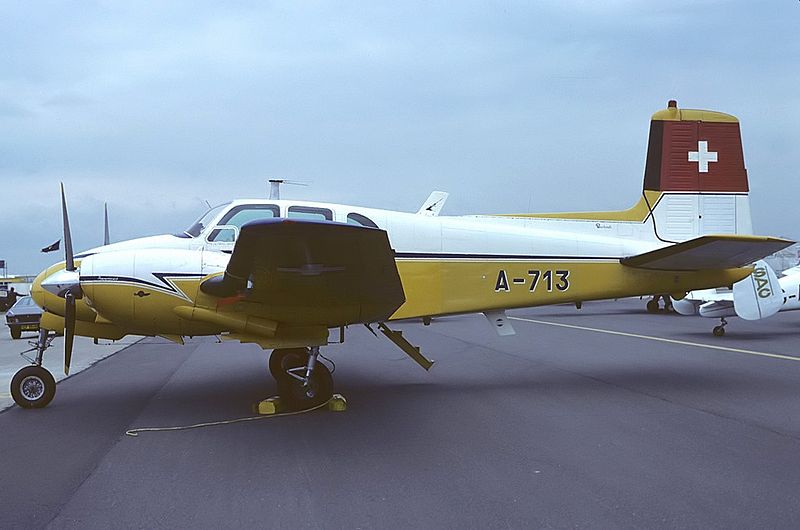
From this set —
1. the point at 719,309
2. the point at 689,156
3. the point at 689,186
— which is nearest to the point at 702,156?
the point at 689,156

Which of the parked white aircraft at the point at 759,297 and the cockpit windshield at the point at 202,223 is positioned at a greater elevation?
the cockpit windshield at the point at 202,223

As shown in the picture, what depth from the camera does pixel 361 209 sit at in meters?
8.92

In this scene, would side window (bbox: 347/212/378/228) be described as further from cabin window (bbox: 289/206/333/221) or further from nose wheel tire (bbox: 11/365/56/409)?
nose wheel tire (bbox: 11/365/56/409)

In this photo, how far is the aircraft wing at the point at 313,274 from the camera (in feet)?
20.5

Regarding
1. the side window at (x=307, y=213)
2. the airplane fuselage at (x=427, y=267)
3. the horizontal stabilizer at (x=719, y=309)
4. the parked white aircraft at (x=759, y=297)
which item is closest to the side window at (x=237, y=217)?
the airplane fuselage at (x=427, y=267)

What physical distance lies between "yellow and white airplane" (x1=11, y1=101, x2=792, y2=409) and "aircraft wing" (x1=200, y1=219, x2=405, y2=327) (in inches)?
0.7

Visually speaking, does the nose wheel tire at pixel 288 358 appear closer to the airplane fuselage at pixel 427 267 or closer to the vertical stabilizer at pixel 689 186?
the airplane fuselage at pixel 427 267

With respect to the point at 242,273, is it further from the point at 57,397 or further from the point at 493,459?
the point at 57,397

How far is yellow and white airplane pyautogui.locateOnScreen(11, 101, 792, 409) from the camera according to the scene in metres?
7.09

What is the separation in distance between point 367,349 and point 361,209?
697 centimetres

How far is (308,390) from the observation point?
26.3 feet

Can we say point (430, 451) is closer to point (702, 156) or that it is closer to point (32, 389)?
point (32, 389)

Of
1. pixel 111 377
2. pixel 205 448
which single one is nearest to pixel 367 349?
pixel 111 377

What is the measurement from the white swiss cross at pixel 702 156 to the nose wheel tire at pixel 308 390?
646 centimetres
